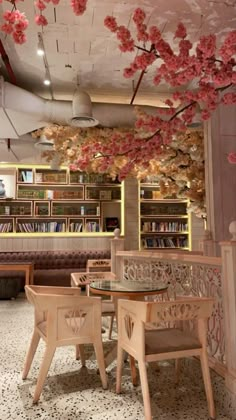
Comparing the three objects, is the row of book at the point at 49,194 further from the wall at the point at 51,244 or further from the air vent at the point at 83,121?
the air vent at the point at 83,121

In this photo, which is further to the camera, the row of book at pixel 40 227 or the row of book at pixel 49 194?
the row of book at pixel 49 194

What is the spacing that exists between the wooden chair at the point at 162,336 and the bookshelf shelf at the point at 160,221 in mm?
6096

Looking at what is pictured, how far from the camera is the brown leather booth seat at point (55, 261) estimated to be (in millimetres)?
7406

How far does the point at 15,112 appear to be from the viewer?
5129 mm

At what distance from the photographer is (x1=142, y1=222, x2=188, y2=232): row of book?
844cm

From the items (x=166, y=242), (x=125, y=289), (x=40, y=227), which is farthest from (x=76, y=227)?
(x=125, y=289)

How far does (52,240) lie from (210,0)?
5.98 metres

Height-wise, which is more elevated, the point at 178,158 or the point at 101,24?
the point at 101,24

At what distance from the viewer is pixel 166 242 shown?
27.8ft

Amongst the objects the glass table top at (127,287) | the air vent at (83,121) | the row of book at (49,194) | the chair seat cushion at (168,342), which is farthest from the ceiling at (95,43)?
the chair seat cushion at (168,342)

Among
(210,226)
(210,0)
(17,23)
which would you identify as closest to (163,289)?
(210,226)

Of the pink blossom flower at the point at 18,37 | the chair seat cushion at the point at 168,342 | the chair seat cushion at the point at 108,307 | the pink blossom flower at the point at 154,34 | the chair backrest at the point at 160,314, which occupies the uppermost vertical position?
the pink blossom flower at the point at 154,34

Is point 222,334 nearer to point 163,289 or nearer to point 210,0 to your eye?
point 163,289

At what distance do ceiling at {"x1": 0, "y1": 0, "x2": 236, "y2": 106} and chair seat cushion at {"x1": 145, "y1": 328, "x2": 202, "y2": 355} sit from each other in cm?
327
